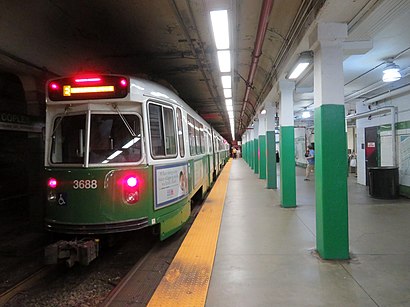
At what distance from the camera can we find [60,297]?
3.70m

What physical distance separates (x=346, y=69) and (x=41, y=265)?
7.43 meters

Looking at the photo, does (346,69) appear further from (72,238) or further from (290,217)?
(72,238)

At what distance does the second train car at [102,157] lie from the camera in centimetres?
417

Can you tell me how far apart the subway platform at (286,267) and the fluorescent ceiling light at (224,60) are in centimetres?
342

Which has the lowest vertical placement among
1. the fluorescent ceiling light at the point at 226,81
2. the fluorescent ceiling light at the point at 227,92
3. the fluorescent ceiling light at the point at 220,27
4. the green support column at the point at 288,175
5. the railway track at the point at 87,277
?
the railway track at the point at 87,277

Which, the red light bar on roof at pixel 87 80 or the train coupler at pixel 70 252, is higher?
the red light bar on roof at pixel 87 80

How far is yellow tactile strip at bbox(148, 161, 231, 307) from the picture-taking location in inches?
127

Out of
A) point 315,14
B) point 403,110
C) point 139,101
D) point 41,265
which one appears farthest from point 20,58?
point 403,110

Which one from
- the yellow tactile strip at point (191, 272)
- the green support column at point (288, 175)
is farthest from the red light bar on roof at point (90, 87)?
the green support column at point (288, 175)

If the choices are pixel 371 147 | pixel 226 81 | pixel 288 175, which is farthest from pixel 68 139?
pixel 371 147

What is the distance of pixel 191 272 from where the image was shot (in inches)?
152

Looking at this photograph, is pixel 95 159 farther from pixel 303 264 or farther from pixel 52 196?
pixel 303 264

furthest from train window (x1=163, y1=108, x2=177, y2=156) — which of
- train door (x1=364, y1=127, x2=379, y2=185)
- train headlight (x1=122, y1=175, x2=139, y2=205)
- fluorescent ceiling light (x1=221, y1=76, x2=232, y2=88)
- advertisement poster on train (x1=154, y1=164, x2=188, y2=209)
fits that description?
train door (x1=364, y1=127, x2=379, y2=185)

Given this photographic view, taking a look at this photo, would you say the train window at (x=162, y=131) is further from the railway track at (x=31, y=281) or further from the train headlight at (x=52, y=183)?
the railway track at (x=31, y=281)
